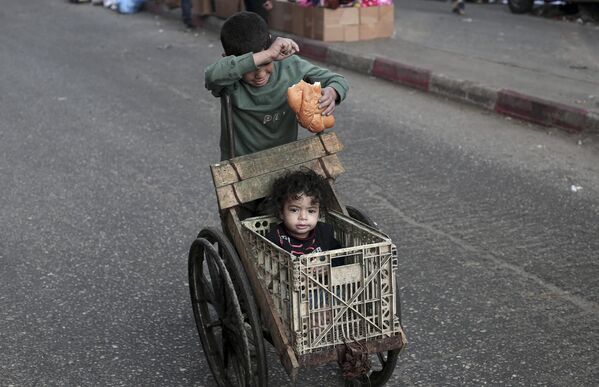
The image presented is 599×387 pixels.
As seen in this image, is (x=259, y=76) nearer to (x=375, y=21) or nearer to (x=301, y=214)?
(x=301, y=214)

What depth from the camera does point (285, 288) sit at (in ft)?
11.5

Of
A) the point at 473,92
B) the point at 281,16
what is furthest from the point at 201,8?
the point at 473,92

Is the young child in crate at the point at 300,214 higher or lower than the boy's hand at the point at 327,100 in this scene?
lower

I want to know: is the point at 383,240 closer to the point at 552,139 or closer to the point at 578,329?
the point at 578,329

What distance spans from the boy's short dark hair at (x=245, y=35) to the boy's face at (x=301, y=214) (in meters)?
0.69

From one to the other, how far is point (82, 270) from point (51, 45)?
881 cm

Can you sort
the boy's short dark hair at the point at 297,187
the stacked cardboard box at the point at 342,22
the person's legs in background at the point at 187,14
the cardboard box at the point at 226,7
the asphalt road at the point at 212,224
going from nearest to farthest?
the boy's short dark hair at the point at 297,187
the asphalt road at the point at 212,224
the stacked cardboard box at the point at 342,22
the cardboard box at the point at 226,7
the person's legs in background at the point at 187,14

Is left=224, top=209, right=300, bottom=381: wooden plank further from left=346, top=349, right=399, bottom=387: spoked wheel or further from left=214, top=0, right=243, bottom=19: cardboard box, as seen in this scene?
left=214, top=0, right=243, bottom=19: cardboard box

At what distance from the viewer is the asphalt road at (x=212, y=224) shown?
4.45 metres

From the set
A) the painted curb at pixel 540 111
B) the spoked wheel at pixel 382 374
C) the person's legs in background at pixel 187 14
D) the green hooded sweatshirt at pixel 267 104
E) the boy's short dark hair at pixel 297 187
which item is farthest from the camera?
the person's legs in background at pixel 187 14

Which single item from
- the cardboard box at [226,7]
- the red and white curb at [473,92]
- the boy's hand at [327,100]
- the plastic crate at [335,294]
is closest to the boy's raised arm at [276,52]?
the boy's hand at [327,100]

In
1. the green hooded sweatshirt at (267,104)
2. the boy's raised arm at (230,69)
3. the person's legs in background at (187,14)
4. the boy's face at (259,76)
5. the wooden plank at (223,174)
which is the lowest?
the person's legs in background at (187,14)

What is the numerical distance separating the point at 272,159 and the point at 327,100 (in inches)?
14.0

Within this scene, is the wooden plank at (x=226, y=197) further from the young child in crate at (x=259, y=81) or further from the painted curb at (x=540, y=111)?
the painted curb at (x=540, y=111)
